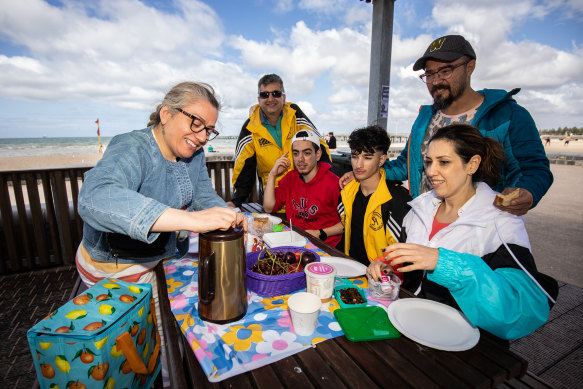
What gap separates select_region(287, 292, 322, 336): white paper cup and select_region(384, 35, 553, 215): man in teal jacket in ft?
4.31

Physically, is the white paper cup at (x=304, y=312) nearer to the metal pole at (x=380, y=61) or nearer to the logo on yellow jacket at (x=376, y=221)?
the logo on yellow jacket at (x=376, y=221)

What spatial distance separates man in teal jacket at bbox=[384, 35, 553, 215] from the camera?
6.33 feet

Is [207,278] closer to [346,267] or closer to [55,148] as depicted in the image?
[346,267]

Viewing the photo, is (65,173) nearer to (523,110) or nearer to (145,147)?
(145,147)

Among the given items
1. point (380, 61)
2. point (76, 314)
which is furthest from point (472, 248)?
point (380, 61)

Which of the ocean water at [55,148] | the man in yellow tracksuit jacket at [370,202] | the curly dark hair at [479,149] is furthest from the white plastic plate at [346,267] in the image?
the ocean water at [55,148]

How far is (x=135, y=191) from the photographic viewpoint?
133cm

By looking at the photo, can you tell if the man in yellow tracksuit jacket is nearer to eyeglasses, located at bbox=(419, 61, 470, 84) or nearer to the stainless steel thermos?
eyeglasses, located at bbox=(419, 61, 470, 84)

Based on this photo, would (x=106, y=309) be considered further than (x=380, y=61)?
No

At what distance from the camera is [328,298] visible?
144 centimetres

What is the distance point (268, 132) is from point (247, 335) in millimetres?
3031

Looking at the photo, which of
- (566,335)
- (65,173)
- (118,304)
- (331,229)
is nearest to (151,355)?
(118,304)

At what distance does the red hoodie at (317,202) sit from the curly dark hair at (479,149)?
1.48m

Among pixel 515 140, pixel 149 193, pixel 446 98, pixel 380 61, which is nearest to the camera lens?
pixel 149 193
